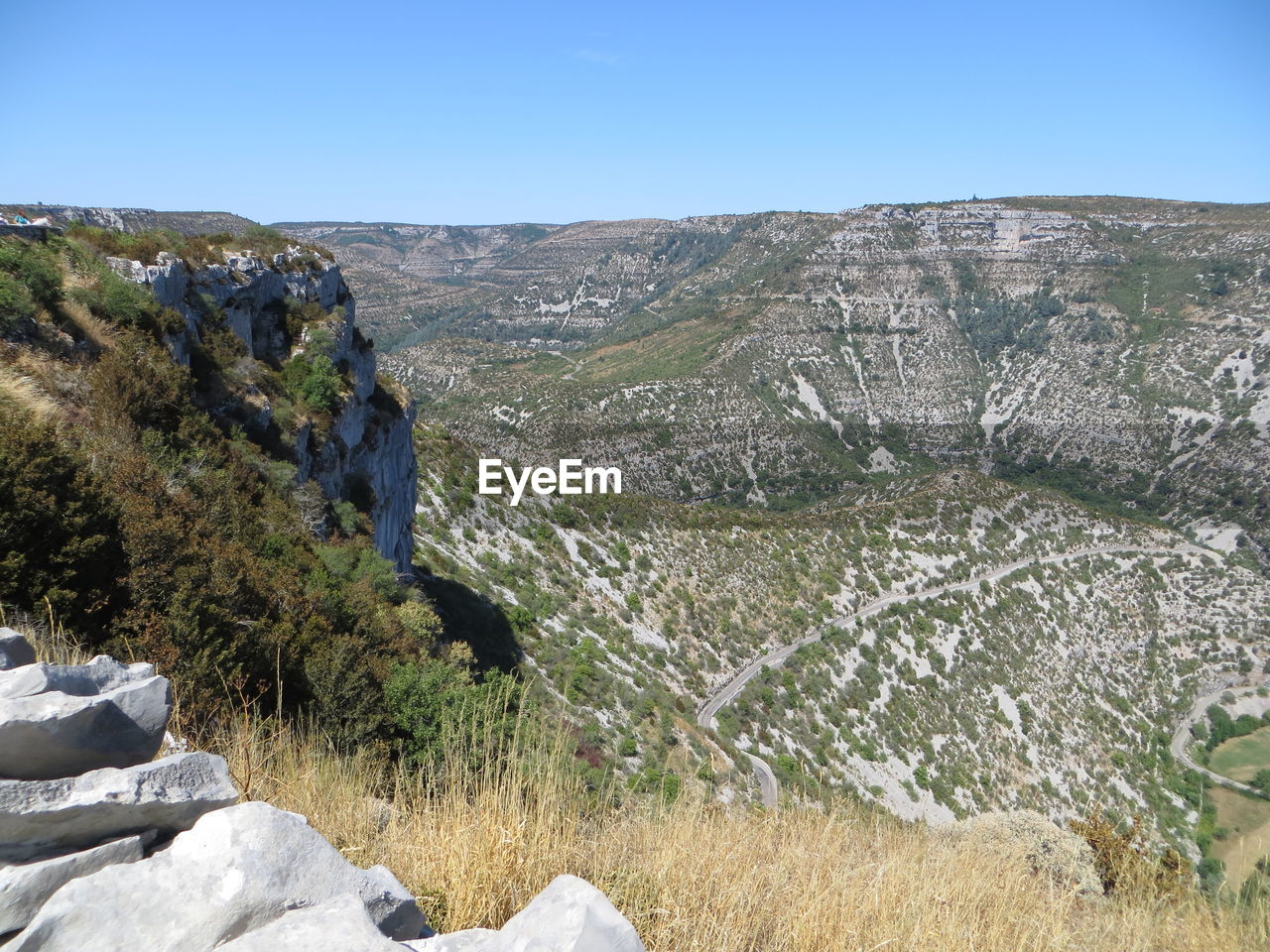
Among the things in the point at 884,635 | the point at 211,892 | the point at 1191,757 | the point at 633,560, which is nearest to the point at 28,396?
the point at 211,892

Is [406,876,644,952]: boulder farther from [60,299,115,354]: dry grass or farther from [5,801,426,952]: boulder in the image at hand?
[60,299,115,354]: dry grass

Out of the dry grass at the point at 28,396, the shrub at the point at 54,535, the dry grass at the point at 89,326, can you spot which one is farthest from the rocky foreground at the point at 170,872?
the dry grass at the point at 89,326

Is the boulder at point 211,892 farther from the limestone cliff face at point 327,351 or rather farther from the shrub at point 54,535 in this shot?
the limestone cliff face at point 327,351

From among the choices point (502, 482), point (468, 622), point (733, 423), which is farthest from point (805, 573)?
point (733, 423)

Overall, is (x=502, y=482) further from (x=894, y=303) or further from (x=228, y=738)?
(x=894, y=303)

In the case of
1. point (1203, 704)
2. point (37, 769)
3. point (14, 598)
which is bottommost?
point (1203, 704)

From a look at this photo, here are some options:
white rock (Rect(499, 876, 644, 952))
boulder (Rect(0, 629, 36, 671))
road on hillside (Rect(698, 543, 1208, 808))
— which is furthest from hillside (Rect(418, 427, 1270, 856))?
white rock (Rect(499, 876, 644, 952))

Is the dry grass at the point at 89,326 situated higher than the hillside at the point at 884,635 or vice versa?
the dry grass at the point at 89,326
